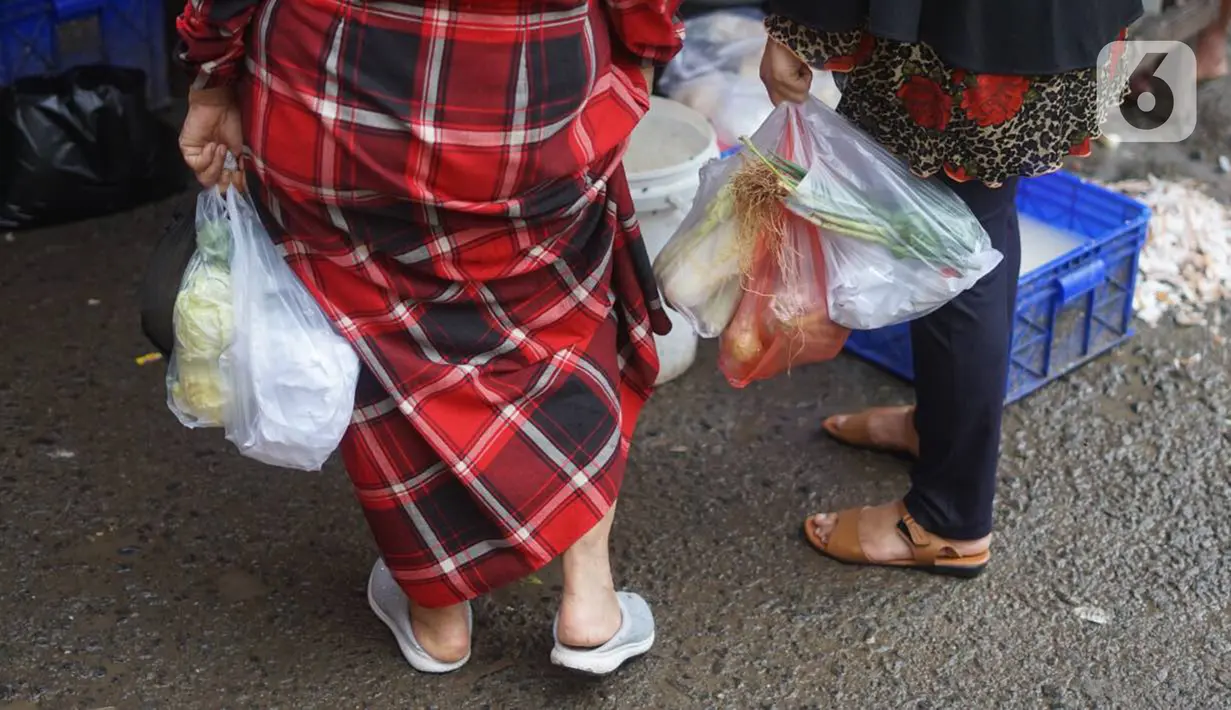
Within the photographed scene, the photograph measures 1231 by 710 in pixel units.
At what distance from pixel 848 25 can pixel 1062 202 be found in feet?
4.64

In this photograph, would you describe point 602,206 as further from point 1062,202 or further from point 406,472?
point 1062,202

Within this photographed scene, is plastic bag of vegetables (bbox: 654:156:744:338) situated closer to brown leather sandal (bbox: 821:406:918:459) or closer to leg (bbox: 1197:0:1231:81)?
brown leather sandal (bbox: 821:406:918:459)

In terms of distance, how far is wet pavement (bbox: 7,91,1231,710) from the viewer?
7.54ft

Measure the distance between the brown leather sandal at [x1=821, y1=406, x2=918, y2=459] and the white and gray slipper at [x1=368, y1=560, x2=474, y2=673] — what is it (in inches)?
36.1

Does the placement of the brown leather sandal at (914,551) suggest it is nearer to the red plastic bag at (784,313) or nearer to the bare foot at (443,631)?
the red plastic bag at (784,313)

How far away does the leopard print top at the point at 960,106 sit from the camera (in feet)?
6.64

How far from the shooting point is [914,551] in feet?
8.27

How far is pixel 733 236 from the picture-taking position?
2.25 m

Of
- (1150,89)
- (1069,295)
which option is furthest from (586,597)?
(1150,89)

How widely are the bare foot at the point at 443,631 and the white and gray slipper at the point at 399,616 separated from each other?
1cm

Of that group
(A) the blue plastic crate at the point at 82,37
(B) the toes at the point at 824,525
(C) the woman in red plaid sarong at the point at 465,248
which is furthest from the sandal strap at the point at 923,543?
(A) the blue plastic crate at the point at 82,37

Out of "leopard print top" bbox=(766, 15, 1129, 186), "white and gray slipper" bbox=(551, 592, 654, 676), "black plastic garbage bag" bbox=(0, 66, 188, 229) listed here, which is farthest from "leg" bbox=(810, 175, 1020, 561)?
"black plastic garbage bag" bbox=(0, 66, 188, 229)

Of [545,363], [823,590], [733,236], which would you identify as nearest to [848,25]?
[733,236]

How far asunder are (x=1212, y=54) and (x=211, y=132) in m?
3.75
